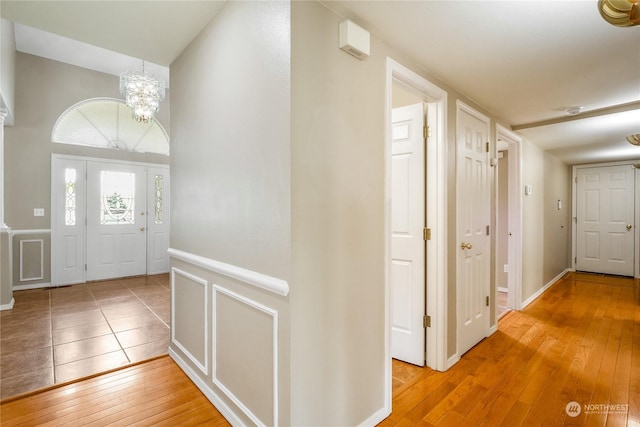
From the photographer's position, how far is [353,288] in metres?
1.66

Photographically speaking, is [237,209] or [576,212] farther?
[576,212]

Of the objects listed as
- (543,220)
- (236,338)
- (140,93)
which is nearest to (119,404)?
(236,338)

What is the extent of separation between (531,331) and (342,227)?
297 centimetres

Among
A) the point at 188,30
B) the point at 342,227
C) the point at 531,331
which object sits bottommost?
the point at 531,331

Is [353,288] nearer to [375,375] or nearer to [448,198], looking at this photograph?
[375,375]

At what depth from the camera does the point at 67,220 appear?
5121mm

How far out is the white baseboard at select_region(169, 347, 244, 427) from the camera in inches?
69.3

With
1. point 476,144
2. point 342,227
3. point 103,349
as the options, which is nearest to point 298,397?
point 342,227

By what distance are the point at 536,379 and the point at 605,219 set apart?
5640 mm

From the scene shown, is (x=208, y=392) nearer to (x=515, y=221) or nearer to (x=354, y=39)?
Result: (x=354, y=39)

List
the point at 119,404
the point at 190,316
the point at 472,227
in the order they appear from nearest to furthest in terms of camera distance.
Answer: the point at 119,404, the point at 190,316, the point at 472,227

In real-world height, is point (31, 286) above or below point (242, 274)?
below

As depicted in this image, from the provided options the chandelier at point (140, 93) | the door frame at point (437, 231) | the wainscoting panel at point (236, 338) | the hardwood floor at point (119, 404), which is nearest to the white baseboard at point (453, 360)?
the door frame at point (437, 231)

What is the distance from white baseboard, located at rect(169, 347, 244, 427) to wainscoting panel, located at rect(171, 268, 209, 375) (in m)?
0.09
